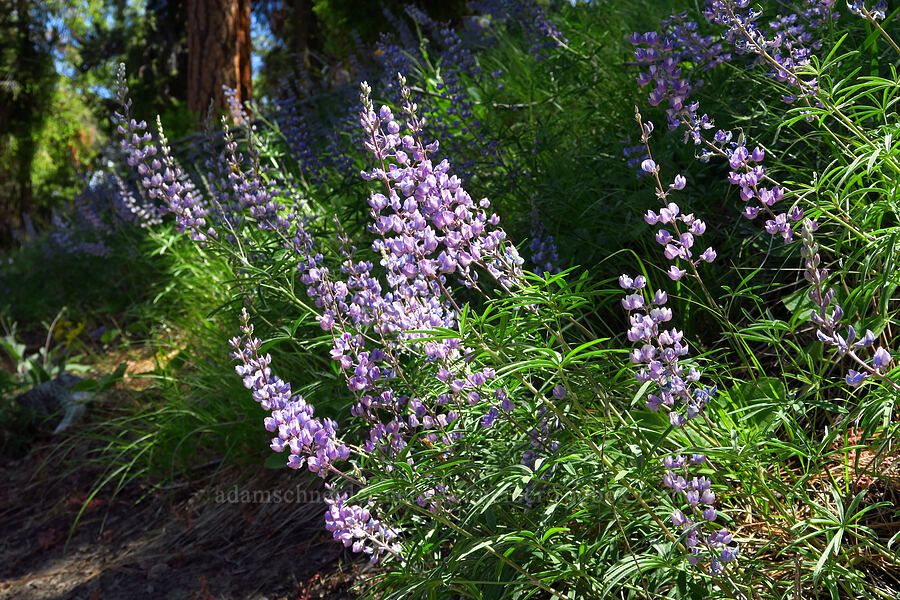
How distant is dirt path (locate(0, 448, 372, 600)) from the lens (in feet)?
9.64

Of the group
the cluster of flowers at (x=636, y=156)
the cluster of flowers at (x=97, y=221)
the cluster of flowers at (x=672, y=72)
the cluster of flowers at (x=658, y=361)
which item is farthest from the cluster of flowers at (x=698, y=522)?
the cluster of flowers at (x=97, y=221)

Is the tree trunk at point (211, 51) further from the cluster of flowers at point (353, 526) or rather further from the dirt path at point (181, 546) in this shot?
the cluster of flowers at point (353, 526)

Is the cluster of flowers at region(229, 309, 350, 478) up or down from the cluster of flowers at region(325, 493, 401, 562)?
up

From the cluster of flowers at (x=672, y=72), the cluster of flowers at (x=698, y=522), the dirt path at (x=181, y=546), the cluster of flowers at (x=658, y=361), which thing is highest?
the cluster of flowers at (x=672, y=72)

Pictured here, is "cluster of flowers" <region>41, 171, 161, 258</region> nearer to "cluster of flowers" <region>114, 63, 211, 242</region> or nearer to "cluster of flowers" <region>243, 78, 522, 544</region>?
"cluster of flowers" <region>114, 63, 211, 242</region>

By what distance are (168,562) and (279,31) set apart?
14239 mm

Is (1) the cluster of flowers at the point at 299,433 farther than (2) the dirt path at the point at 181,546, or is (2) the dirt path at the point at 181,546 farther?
(2) the dirt path at the point at 181,546

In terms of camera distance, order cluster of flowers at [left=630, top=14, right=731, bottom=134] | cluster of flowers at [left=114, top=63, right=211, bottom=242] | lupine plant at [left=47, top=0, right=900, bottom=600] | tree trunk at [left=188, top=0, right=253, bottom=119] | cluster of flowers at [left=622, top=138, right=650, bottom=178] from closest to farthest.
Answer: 1. lupine plant at [left=47, top=0, right=900, bottom=600]
2. cluster of flowers at [left=630, top=14, right=731, bottom=134]
3. cluster of flowers at [left=114, top=63, right=211, bottom=242]
4. cluster of flowers at [left=622, top=138, right=650, bottom=178]
5. tree trunk at [left=188, top=0, right=253, bottom=119]

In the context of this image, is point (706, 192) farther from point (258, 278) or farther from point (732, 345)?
point (258, 278)

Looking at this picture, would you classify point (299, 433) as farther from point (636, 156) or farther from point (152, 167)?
point (636, 156)

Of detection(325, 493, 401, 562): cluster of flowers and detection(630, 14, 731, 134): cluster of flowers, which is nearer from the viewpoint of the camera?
detection(325, 493, 401, 562): cluster of flowers

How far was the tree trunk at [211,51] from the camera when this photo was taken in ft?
28.9

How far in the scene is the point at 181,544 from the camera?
344cm

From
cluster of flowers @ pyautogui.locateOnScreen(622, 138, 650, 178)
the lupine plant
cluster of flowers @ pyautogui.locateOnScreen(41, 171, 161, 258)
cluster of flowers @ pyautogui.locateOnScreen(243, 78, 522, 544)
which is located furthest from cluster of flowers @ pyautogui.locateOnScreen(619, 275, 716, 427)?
cluster of flowers @ pyautogui.locateOnScreen(41, 171, 161, 258)
